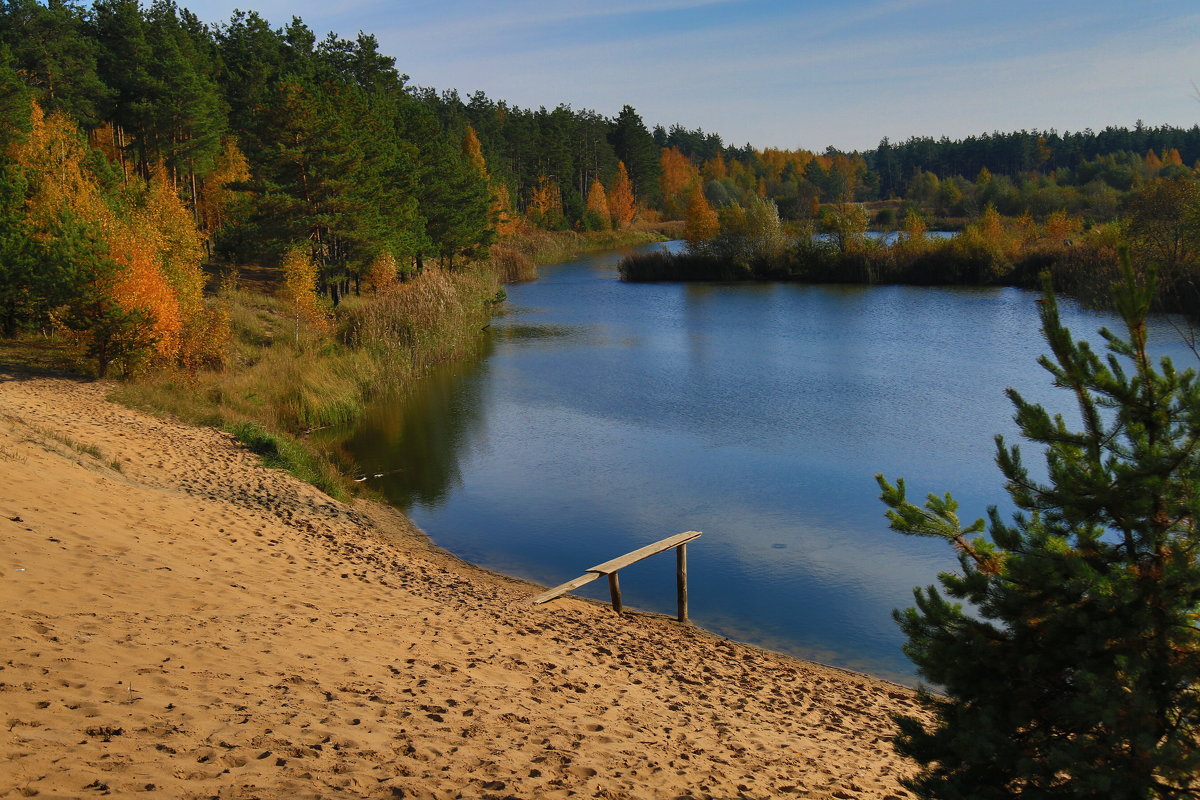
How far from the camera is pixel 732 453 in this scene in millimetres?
20484

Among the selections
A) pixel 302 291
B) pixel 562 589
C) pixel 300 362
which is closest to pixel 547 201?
pixel 302 291

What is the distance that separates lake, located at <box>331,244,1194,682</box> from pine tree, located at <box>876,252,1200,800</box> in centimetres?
623

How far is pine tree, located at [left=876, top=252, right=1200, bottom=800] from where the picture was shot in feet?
15.4

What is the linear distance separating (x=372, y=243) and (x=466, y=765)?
29.8 metres

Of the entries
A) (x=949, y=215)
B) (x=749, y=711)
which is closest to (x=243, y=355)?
(x=749, y=711)

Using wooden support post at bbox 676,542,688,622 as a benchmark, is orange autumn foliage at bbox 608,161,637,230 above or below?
above

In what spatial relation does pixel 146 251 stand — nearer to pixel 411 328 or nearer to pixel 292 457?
pixel 292 457

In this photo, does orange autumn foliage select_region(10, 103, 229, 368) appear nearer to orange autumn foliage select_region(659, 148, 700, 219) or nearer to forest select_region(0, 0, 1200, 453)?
forest select_region(0, 0, 1200, 453)

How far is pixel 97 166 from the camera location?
3159 centimetres

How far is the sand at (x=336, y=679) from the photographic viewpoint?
5.97 meters

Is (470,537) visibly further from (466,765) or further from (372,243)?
(372,243)

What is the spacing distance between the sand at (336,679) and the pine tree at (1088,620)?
2056mm

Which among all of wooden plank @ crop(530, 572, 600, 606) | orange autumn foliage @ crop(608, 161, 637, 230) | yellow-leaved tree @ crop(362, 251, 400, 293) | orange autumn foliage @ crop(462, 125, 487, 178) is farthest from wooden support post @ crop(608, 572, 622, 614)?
orange autumn foliage @ crop(608, 161, 637, 230)

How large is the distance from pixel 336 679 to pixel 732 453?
13723 mm
